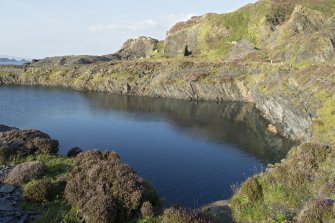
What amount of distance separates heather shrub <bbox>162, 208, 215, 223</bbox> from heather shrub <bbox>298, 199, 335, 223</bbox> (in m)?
5.32

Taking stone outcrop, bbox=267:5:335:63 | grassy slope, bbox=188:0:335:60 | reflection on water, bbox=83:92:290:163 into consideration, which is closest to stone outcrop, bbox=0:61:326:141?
reflection on water, bbox=83:92:290:163

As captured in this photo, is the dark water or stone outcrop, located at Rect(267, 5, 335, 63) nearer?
the dark water

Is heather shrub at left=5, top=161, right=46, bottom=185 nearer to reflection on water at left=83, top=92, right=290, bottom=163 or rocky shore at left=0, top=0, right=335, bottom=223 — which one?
rocky shore at left=0, top=0, right=335, bottom=223

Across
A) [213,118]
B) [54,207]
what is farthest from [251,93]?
[54,207]

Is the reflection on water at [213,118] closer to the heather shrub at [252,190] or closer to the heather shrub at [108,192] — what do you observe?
the heather shrub at [252,190]

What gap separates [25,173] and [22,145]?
9833 millimetres

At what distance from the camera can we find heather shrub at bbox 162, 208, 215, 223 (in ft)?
67.2

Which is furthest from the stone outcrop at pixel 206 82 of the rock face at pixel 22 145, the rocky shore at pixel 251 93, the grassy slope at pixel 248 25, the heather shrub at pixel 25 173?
the heather shrub at pixel 25 173

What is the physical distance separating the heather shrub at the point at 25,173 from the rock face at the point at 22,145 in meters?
6.46

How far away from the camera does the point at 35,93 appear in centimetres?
14850

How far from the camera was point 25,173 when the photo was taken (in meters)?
30.3

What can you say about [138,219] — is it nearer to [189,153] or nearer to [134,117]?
[189,153]

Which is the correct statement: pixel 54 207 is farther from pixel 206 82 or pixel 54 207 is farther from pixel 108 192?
pixel 206 82

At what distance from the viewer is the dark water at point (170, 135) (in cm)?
4991
